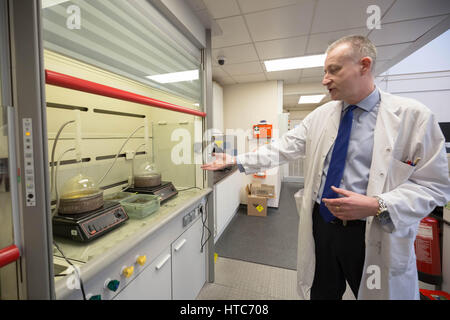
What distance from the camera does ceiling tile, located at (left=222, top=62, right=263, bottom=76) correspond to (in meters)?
2.91

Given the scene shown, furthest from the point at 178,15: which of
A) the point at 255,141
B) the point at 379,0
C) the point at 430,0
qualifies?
the point at 255,141

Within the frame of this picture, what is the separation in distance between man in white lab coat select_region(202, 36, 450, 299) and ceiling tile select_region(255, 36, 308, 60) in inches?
56.4

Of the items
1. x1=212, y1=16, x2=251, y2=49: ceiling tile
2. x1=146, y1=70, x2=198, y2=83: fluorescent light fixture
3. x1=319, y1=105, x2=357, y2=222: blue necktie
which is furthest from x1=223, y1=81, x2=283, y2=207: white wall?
x1=319, y1=105, x2=357, y2=222: blue necktie

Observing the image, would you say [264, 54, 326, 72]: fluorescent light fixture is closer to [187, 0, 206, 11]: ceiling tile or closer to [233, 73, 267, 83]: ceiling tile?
[233, 73, 267, 83]: ceiling tile

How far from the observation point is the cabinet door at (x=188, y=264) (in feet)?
4.45

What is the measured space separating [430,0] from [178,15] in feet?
6.45

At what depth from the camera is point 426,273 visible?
1.73 metres

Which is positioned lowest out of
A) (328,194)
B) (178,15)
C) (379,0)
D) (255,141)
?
(328,194)

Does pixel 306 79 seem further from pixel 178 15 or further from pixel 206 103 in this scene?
pixel 178 15

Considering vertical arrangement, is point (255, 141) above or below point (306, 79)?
below

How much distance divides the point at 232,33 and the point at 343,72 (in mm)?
1440

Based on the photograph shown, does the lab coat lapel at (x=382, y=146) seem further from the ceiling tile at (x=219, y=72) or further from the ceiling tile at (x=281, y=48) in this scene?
the ceiling tile at (x=219, y=72)

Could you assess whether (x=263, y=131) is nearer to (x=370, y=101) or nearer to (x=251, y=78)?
(x=251, y=78)

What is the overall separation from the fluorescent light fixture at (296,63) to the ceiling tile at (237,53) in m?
0.33
